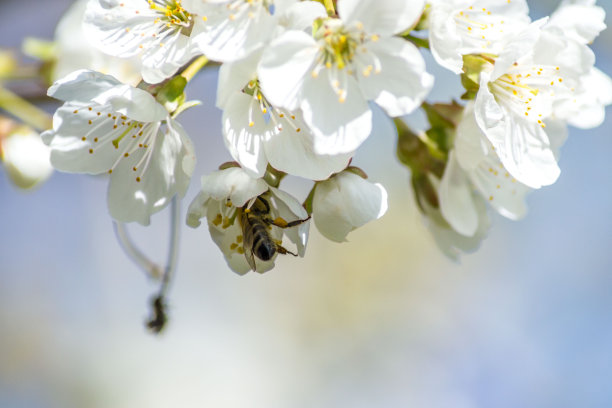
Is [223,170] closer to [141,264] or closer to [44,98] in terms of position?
[141,264]

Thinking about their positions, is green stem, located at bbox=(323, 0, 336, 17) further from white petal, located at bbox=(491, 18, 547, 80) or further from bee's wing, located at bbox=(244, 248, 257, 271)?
bee's wing, located at bbox=(244, 248, 257, 271)

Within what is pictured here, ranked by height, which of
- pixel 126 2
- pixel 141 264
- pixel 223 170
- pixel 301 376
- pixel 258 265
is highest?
pixel 126 2

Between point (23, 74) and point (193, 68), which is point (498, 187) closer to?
point (193, 68)

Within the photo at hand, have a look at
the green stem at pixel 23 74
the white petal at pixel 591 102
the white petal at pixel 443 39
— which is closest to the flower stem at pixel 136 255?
the green stem at pixel 23 74

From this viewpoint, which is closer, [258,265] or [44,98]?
[258,265]

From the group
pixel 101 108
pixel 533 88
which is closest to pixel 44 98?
pixel 101 108

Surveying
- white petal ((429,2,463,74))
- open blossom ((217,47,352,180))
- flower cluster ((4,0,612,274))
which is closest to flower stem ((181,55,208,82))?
flower cluster ((4,0,612,274))

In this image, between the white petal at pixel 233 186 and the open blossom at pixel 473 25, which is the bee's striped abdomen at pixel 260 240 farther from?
the open blossom at pixel 473 25
